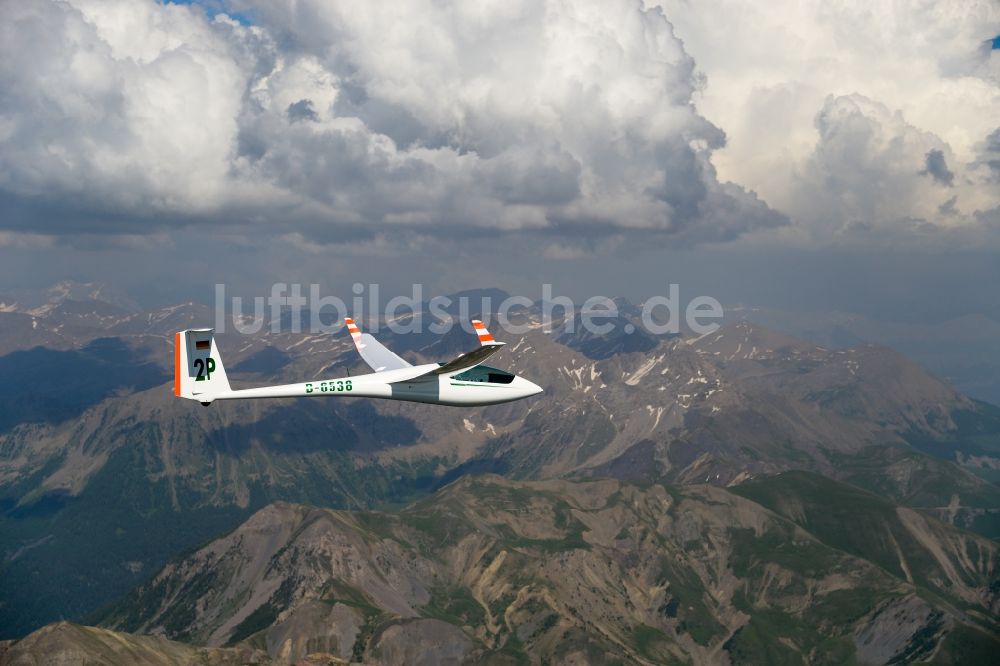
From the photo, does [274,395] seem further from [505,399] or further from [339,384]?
[505,399]

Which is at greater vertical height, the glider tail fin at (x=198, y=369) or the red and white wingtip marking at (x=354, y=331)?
the red and white wingtip marking at (x=354, y=331)

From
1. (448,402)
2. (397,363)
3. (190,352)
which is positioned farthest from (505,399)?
(190,352)

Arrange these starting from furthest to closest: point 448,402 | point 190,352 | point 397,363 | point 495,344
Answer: point 397,363
point 448,402
point 190,352
point 495,344

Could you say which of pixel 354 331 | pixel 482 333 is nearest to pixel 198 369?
pixel 354 331

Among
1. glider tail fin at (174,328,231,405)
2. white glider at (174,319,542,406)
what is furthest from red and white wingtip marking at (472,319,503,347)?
glider tail fin at (174,328,231,405)

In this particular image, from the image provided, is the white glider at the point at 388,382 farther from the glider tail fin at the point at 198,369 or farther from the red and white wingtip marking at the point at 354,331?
the red and white wingtip marking at the point at 354,331

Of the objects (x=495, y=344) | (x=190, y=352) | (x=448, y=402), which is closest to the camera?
(x=495, y=344)

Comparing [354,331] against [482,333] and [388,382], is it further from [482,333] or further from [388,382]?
[482,333]

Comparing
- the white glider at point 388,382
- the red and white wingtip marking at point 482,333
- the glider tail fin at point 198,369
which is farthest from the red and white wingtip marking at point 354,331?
the red and white wingtip marking at point 482,333
